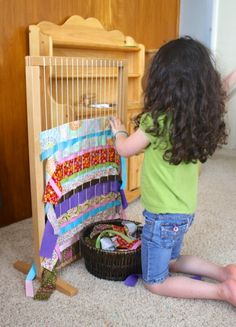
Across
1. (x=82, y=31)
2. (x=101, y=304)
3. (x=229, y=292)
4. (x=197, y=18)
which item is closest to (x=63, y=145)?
(x=101, y=304)

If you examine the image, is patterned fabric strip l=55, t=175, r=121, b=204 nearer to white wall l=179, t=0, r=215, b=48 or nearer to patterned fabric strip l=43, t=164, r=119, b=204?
patterned fabric strip l=43, t=164, r=119, b=204

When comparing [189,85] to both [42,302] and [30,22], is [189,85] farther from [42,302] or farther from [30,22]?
[30,22]

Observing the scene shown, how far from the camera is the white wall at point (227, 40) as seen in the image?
3381 millimetres

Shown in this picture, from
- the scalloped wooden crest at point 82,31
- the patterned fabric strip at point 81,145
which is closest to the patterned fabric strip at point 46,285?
the patterned fabric strip at point 81,145

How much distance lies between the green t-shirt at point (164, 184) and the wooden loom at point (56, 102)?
0.36 metres

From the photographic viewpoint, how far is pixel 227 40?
3.44 metres

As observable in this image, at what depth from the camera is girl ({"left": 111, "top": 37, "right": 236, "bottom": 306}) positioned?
1172 mm

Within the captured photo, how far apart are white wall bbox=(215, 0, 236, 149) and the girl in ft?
7.26

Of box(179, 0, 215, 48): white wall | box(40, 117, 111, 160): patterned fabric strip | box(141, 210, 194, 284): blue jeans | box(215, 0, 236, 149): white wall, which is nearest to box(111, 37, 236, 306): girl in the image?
box(141, 210, 194, 284): blue jeans

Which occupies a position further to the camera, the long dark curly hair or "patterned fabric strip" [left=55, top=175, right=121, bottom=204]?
"patterned fabric strip" [left=55, top=175, right=121, bottom=204]

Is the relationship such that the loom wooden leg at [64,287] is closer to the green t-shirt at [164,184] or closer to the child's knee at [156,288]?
the child's knee at [156,288]

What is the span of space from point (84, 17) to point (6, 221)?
1.17 metres

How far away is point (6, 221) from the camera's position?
1949mm

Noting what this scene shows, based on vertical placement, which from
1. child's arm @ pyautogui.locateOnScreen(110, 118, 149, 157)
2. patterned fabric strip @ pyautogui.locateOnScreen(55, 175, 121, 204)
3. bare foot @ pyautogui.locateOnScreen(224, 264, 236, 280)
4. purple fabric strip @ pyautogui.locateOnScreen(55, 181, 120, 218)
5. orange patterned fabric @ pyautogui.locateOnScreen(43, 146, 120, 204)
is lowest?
bare foot @ pyautogui.locateOnScreen(224, 264, 236, 280)
